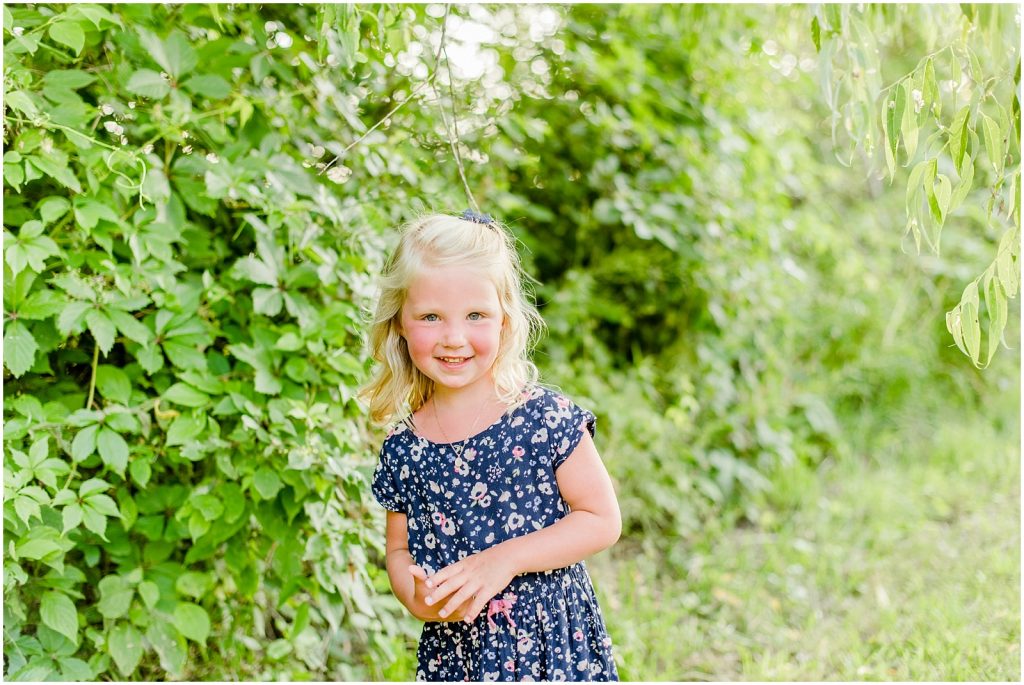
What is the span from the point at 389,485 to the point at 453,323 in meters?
0.35

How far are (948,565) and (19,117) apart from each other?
297 cm

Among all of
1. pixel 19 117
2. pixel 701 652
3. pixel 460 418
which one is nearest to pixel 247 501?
pixel 460 418

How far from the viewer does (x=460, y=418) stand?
1659 millimetres

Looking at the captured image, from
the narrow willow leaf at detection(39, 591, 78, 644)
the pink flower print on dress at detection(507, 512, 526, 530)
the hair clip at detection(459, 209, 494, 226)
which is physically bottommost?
the narrow willow leaf at detection(39, 591, 78, 644)

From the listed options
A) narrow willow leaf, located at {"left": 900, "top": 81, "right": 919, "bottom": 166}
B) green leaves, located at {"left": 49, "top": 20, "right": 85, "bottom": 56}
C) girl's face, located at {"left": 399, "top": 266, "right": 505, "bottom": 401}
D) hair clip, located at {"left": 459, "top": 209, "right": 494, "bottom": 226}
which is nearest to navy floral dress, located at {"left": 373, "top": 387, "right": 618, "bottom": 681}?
girl's face, located at {"left": 399, "top": 266, "right": 505, "bottom": 401}

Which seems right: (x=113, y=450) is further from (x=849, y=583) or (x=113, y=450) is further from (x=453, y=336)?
(x=849, y=583)

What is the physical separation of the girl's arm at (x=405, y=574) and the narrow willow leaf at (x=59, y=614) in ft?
2.02

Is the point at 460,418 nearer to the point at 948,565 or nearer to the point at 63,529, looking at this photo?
the point at 63,529

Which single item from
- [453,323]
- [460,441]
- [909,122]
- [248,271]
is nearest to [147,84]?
[248,271]

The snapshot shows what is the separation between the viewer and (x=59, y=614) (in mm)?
1763

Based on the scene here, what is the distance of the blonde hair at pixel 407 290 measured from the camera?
5.28ft

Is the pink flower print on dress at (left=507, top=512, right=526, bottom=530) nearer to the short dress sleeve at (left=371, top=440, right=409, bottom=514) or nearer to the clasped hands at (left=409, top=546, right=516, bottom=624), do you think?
the clasped hands at (left=409, top=546, right=516, bottom=624)

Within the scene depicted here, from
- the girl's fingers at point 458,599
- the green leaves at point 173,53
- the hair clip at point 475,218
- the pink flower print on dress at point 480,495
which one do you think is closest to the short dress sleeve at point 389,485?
the pink flower print on dress at point 480,495

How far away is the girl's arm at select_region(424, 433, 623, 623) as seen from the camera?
151cm
